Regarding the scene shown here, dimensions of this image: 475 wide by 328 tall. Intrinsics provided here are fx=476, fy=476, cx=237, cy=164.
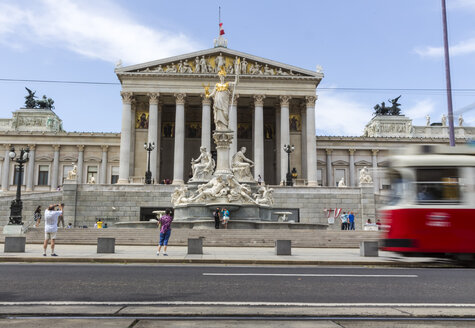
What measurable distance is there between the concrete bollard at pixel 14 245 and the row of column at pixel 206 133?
44.7m

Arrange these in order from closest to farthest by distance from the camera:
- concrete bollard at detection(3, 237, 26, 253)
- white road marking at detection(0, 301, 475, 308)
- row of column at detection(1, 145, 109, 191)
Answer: white road marking at detection(0, 301, 475, 308)
concrete bollard at detection(3, 237, 26, 253)
row of column at detection(1, 145, 109, 191)

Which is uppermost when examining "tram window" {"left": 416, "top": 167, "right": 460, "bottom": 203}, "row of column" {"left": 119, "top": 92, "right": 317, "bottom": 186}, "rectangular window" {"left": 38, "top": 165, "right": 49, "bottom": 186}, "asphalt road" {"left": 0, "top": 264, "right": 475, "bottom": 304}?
"row of column" {"left": 119, "top": 92, "right": 317, "bottom": 186}

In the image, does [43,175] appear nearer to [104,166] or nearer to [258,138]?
[104,166]

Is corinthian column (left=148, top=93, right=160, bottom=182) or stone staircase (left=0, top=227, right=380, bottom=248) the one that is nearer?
stone staircase (left=0, top=227, right=380, bottom=248)

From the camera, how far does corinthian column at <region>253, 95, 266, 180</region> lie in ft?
213

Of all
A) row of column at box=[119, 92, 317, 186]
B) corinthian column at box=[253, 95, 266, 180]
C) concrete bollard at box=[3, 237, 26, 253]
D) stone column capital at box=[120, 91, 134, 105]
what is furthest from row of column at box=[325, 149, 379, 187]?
Answer: concrete bollard at box=[3, 237, 26, 253]

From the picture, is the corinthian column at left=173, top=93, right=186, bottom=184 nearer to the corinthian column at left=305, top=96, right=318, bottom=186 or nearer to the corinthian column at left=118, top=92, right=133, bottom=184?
the corinthian column at left=118, top=92, right=133, bottom=184

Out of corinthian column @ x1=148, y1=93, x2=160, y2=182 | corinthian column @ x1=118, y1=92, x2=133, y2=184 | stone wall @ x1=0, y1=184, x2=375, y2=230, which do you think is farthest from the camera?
corinthian column @ x1=148, y1=93, x2=160, y2=182

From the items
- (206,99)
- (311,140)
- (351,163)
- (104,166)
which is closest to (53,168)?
(104,166)

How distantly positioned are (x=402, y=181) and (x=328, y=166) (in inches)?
2668

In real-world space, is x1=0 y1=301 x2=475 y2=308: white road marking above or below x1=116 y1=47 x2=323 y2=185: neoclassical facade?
below

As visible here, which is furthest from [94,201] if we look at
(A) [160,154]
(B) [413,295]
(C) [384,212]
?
(B) [413,295]

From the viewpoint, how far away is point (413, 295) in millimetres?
9398

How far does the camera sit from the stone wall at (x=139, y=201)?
51.2 m
